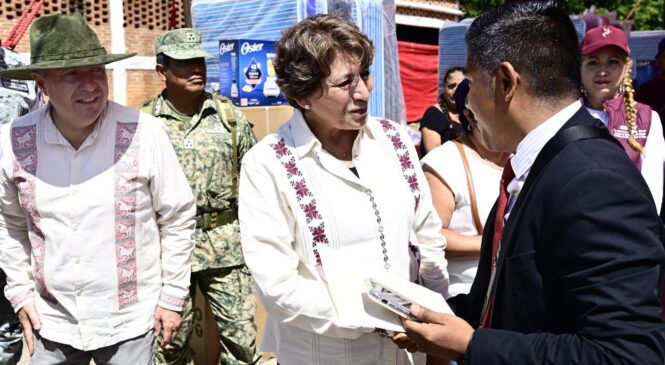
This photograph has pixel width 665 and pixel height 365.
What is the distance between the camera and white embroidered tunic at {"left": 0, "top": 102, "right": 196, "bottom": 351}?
2600 mm

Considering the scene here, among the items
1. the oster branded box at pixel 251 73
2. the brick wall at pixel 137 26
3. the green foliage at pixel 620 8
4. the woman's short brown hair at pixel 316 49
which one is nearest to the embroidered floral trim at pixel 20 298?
the woman's short brown hair at pixel 316 49

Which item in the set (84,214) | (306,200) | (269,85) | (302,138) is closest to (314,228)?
(306,200)

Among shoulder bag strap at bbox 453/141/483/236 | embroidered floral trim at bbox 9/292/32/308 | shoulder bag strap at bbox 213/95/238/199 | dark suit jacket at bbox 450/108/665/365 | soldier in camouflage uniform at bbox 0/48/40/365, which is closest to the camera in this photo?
dark suit jacket at bbox 450/108/665/365

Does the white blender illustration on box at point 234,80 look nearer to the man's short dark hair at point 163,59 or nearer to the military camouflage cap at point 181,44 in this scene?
the military camouflage cap at point 181,44

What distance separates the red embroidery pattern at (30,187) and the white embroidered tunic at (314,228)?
2.77ft

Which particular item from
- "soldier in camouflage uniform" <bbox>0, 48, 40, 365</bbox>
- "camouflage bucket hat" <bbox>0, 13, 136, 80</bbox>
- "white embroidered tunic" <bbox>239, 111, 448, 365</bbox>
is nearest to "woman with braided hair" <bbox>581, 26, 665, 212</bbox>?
"white embroidered tunic" <bbox>239, 111, 448, 365</bbox>

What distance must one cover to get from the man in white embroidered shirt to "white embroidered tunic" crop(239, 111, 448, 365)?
0.55 metres

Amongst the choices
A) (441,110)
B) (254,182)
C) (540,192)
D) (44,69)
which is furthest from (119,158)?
(441,110)

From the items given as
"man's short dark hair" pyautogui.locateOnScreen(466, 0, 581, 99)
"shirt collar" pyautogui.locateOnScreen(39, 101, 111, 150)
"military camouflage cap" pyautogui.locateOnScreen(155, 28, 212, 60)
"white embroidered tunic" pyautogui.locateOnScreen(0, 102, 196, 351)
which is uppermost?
"military camouflage cap" pyautogui.locateOnScreen(155, 28, 212, 60)

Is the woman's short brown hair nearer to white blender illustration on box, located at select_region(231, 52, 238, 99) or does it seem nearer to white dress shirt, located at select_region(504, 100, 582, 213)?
white dress shirt, located at select_region(504, 100, 582, 213)

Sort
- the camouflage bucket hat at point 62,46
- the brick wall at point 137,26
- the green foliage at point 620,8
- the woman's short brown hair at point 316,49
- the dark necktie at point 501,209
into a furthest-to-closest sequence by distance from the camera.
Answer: the green foliage at point 620,8
the brick wall at point 137,26
the camouflage bucket hat at point 62,46
the woman's short brown hair at point 316,49
the dark necktie at point 501,209

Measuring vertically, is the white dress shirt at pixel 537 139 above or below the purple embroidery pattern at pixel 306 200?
above

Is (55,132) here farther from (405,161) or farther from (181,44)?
(181,44)

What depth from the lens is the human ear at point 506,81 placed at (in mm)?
1552
